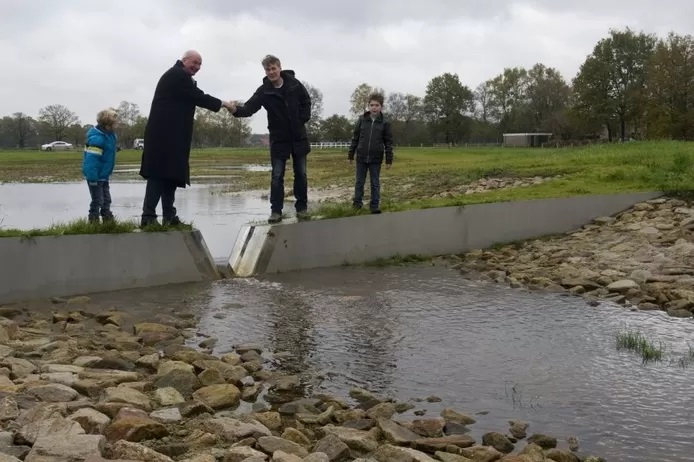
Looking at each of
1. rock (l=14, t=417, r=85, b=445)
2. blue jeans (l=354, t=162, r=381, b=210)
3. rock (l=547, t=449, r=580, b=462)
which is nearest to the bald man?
blue jeans (l=354, t=162, r=381, b=210)

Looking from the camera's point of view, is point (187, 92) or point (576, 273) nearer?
point (187, 92)

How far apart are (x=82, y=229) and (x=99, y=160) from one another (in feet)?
3.71

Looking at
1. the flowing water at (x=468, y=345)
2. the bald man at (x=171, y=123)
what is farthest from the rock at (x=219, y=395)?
the bald man at (x=171, y=123)

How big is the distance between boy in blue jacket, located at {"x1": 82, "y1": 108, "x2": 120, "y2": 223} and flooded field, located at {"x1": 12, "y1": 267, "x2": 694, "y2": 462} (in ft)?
A: 4.69

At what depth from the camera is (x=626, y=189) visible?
1397cm

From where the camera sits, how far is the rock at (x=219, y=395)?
15.2 ft

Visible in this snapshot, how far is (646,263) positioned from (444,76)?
7493cm

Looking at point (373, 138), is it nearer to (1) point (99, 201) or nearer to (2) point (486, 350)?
(1) point (99, 201)

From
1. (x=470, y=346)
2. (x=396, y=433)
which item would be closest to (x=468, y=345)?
(x=470, y=346)

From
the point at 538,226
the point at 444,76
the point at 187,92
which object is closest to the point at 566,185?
the point at 538,226

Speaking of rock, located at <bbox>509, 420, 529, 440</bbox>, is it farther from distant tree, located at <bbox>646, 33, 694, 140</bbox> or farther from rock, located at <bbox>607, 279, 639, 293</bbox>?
distant tree, located at <bbox>646, 33, 694, 140</bbox>

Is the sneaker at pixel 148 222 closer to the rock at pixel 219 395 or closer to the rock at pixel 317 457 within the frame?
the rock at pixel 219 395

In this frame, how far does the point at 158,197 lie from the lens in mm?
8727

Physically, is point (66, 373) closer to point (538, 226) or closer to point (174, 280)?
point (174, 280)
